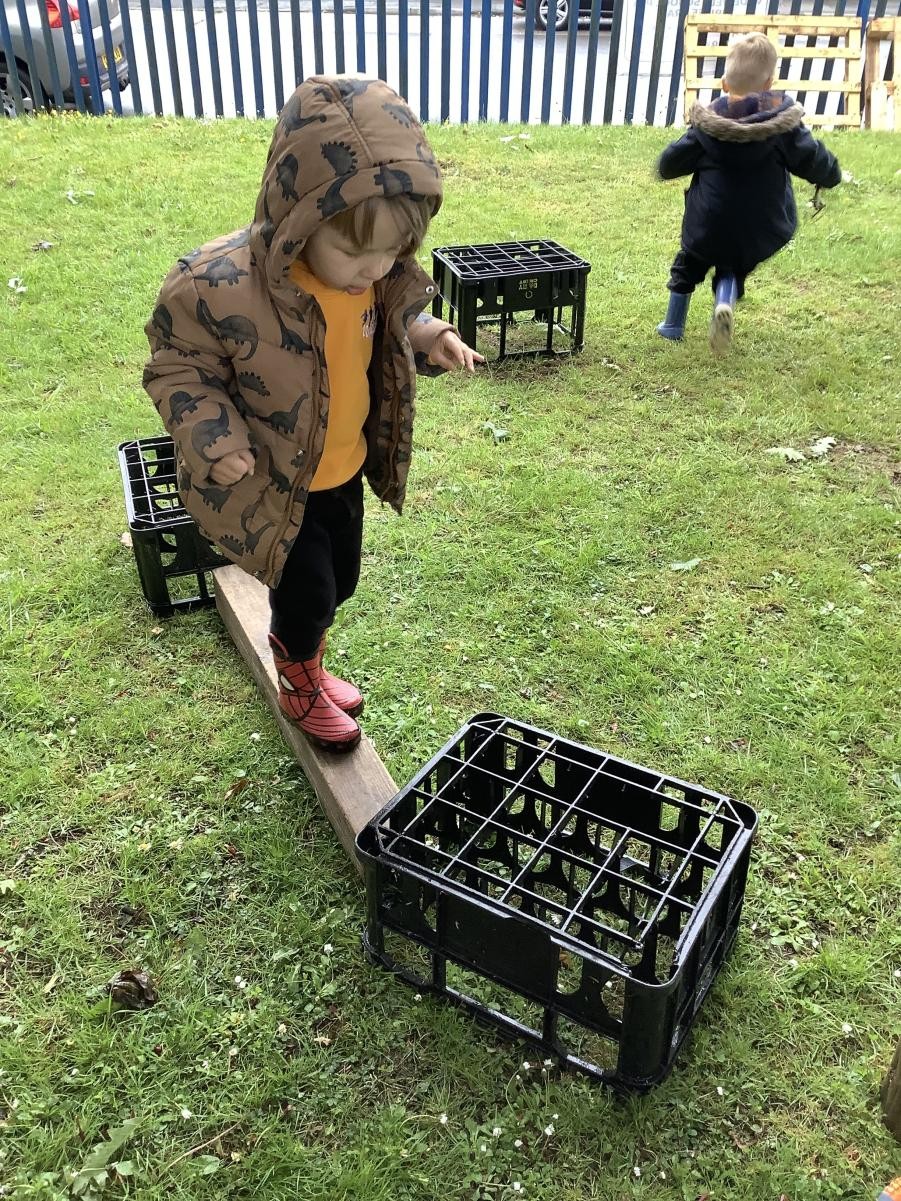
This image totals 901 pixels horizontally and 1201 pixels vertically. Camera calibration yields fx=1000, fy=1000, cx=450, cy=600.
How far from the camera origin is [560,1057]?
2076 mm

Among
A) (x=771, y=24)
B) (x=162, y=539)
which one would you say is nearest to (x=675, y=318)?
(x=162, y=539)

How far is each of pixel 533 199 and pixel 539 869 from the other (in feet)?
20.6

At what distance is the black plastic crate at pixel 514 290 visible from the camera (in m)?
5.11

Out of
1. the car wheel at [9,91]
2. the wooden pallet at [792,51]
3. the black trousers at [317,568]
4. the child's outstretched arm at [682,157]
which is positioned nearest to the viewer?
the black trousers at [317,568]

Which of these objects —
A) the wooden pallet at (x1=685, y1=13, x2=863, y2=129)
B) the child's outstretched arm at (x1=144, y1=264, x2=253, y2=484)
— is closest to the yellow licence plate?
the wooden pallet at (x1=685, y1=13, x2=863, y2=129)

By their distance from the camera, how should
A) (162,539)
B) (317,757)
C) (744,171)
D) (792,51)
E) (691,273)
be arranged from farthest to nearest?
(792,51) → (691,273) → (744,171) → (162,539) → (317,757)

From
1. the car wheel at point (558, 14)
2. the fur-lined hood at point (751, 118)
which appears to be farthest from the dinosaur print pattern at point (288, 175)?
the car wheel at point (558, 14)

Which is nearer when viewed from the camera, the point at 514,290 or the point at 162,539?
the point at 162,539

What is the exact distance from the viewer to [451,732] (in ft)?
9.80

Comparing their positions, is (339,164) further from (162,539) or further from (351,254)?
(162,539)

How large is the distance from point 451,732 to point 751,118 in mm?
3501

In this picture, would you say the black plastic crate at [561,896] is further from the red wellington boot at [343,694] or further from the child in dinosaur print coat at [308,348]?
the child in dinosaur print coat at [308,348]

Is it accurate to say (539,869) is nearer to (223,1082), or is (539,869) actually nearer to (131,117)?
(223,1082)

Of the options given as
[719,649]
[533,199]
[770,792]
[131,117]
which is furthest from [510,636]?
[131,117]
